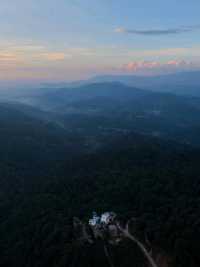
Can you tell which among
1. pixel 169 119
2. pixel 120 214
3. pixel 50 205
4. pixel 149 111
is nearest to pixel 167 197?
pixel 120 214

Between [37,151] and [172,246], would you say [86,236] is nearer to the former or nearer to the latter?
[172,246]

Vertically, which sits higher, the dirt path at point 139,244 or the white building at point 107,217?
the white building at point 107,217

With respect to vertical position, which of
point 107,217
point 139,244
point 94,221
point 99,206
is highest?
point 107,217

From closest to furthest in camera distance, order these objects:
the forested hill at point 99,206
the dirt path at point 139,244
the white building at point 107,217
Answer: the dirt path at point 139,244 → the forested hill at point 99,206 → the white building at point 107,217

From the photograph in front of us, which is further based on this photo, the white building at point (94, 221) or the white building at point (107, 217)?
the white building at point (94, 221)

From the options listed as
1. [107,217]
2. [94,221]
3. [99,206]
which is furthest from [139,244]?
[99,206]

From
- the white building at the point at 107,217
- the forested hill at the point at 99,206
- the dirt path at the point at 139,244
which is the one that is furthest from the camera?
the white building at the point at 107,217

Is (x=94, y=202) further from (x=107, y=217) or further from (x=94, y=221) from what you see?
(x=107, y=217)

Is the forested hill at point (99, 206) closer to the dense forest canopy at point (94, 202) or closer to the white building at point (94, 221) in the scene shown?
the dense forest canopy at point (94, 202)

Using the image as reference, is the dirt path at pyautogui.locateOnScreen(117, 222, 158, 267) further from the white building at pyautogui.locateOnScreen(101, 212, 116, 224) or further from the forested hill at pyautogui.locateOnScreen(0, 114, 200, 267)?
the white building at pyautogui.locateOnScreen(101, 212, 116, 224)

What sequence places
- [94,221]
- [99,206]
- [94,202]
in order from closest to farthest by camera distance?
[94,221] < [99,206] < [94,202]

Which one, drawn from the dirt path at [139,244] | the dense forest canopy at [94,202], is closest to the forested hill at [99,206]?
the dense forest canopy at [94,202]
